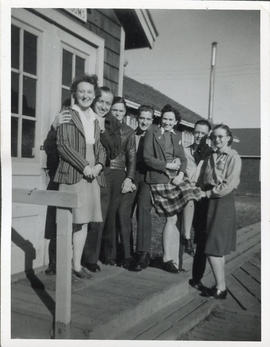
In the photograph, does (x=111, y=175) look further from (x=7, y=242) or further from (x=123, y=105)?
(x=7, y=242)

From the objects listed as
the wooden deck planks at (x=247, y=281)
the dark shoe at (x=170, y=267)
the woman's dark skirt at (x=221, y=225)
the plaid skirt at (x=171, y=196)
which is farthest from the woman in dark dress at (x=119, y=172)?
the wooden deck planks at (x=247, y=281)

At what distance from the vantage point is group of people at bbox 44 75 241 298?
9.36 ft

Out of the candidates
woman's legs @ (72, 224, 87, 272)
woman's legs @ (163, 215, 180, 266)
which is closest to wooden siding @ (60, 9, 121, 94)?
woman's legs @ (163, 215, 180, 266)

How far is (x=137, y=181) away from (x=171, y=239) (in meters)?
0.55

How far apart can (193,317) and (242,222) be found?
480cm

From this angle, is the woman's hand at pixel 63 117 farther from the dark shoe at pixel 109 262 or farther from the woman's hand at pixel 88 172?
the dark shoe at pixel 109 262

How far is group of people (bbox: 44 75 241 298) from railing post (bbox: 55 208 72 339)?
0.57m

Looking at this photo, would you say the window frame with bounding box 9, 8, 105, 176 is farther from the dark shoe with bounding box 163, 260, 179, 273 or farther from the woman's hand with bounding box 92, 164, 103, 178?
the dark shoe with bounding box 163, 260, 179, 273

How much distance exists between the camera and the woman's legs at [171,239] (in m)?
3.28

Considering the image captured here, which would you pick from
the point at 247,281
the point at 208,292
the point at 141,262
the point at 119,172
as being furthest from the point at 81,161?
the point at 247,281

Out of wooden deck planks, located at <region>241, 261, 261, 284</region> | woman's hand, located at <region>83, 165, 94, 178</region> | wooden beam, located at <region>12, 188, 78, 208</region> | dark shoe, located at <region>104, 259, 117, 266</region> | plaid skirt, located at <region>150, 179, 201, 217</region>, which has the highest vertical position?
woman's hand, located at <region>83, 165, 94, 178</region>

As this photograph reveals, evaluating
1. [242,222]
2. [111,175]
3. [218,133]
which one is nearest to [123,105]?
[111,175]

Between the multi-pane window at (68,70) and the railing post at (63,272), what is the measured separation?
4.61 feet
